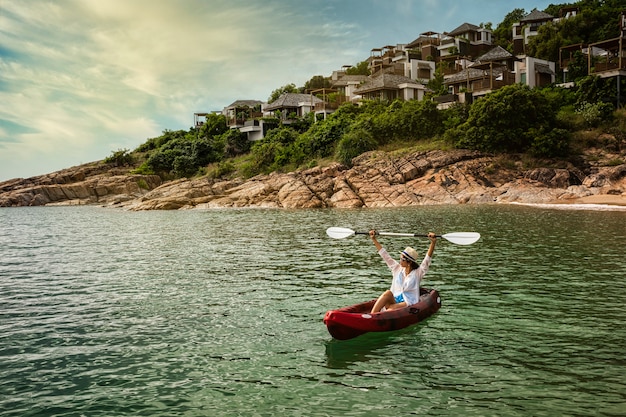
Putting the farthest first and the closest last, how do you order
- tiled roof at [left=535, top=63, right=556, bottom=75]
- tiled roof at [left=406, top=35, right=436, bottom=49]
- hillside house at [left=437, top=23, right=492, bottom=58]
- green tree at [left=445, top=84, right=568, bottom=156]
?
tiled roof at [left=406, top=35, right=436, bottom=49] → hillside house at [left=437, top=23, right=492, bottom=58] → tiled roof at [left=535, top=63, right=556, bottom=75] → green tree at [left=445, top=84, right=568, bottom=156]

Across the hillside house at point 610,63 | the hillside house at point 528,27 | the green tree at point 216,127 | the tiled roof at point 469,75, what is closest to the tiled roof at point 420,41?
the hillside house at point 528,27

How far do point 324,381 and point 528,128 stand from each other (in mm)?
50449

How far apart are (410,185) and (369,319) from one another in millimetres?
42693

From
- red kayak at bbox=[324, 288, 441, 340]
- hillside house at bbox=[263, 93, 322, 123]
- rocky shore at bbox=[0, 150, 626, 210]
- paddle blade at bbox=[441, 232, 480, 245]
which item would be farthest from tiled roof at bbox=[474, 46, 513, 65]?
red kayak at bbox=[324, 288, 441, 340]

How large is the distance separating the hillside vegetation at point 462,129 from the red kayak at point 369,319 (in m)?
43.9

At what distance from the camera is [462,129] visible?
5628 centimetres

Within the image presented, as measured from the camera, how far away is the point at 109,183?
86750 mm

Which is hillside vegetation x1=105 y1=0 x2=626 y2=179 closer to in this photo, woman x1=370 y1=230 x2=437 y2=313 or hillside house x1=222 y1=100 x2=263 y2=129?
hillside house x1=222 y1=100 x2=263 y2=129

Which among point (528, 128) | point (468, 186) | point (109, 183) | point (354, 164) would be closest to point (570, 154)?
point (528, 128)

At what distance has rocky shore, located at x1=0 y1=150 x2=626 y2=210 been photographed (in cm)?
4647

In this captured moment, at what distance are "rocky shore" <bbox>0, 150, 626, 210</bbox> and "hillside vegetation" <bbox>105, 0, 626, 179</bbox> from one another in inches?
100

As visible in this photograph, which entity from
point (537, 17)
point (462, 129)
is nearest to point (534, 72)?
point (462, 129)

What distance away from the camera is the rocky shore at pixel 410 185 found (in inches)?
1829

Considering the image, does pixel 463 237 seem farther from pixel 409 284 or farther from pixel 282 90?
pixel 282 90
